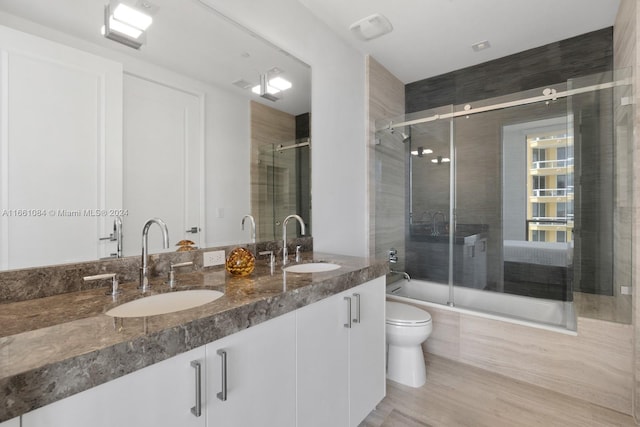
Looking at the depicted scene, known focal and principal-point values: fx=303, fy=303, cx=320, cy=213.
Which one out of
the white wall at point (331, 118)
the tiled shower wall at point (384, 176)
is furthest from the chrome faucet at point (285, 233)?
the tiled shower wall at point (384, 176)

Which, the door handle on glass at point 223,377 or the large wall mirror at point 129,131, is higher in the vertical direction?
the large wall mirror at point 129,131

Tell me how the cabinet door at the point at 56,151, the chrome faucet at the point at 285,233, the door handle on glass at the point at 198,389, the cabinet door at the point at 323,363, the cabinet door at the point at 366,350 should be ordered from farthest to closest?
the chrome faucet at the point at 285,233 < the cabinet door at the point at 366,350 < the cabinet door at the point at 323,363 < the cabinet door at the point at 56,151 < the door handle on glass at the point at 198,389

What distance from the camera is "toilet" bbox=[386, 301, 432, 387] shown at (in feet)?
6.61

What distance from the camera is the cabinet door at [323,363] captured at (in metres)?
1.18

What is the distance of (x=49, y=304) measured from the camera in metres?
0.95

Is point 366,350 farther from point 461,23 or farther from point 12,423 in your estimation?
point 461,23

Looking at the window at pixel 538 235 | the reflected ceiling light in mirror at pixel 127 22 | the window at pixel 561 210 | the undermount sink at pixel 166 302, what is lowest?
the undermount sink at pixel 166 302

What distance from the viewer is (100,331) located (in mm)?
727

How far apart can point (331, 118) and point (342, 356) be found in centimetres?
170

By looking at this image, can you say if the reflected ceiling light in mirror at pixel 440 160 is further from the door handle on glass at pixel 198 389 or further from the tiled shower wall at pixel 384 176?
the door handle on glass at pixel 198 389

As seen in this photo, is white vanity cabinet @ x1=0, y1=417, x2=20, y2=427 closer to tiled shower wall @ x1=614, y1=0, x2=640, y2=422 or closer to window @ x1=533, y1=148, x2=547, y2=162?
tiled shower wall @ x1=614, y1=0, x2=640, y2=422

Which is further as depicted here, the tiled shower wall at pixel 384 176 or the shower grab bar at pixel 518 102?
the tiled shower wall at pixel 384 176

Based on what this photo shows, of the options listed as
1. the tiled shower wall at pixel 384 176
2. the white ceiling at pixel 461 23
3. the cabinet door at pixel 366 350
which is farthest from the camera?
the tiled shower wall at pixel 384 176

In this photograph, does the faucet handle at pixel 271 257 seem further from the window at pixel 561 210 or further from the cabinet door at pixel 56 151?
the window at pixel 561 210
